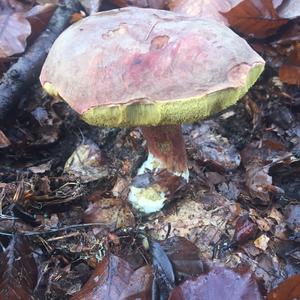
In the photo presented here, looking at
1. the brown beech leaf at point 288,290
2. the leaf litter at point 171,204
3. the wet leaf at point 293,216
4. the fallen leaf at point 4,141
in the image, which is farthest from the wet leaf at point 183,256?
the fallen leaf at point 4,141

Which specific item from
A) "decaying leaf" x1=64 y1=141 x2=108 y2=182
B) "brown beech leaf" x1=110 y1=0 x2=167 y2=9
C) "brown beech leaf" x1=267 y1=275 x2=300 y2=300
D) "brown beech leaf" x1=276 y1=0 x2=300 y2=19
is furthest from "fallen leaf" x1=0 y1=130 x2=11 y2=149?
"brown beech leaf" x1=276 y1=0 x2=300 y2=19

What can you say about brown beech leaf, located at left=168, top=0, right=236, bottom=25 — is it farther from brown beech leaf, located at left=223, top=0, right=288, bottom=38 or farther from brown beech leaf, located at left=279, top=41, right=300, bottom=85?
brown beech leaf, located at left=279, top=41, right=300, bottom=85

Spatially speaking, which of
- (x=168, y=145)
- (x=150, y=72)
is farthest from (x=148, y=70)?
(x=168, y=145)

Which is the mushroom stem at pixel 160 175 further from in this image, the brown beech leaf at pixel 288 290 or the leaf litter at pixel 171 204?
the brown beech leaf at pixel 288 290

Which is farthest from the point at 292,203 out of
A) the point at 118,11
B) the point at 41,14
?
the point at 41,14

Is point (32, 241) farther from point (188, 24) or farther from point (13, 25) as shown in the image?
point (13, 25)
